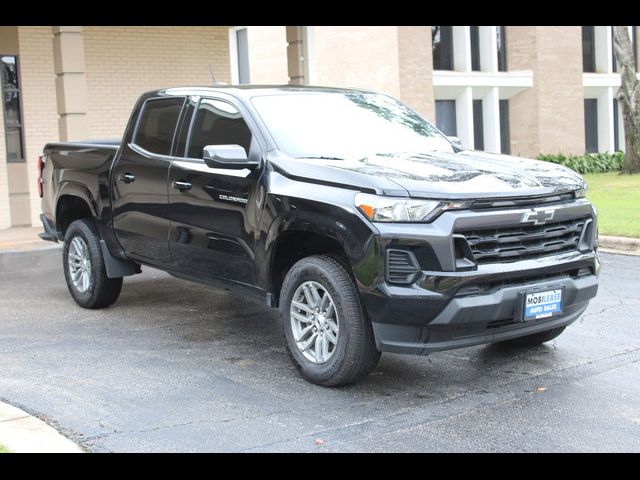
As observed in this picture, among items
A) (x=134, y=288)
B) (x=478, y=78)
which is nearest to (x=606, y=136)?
(x=478, y=78)

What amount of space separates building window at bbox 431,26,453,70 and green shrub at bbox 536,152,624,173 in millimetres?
4210

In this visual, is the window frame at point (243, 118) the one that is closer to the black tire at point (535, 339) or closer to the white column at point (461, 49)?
the black tire at point (535, 339)

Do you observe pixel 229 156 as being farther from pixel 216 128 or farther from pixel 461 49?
pixel 461 49

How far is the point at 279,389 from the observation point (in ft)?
19.8

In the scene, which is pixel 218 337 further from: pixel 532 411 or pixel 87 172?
pixel 532 411

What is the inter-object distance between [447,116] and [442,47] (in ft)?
7.06

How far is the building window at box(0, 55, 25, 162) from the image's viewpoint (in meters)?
15.9

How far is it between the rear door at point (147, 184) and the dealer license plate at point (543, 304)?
10.3 ft

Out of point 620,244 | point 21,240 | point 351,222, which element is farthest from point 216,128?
point 21,240

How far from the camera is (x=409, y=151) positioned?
672cm

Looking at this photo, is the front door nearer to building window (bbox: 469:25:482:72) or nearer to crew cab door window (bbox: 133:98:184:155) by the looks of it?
→ crew cab door window (bbox: 133:98:184:155)
